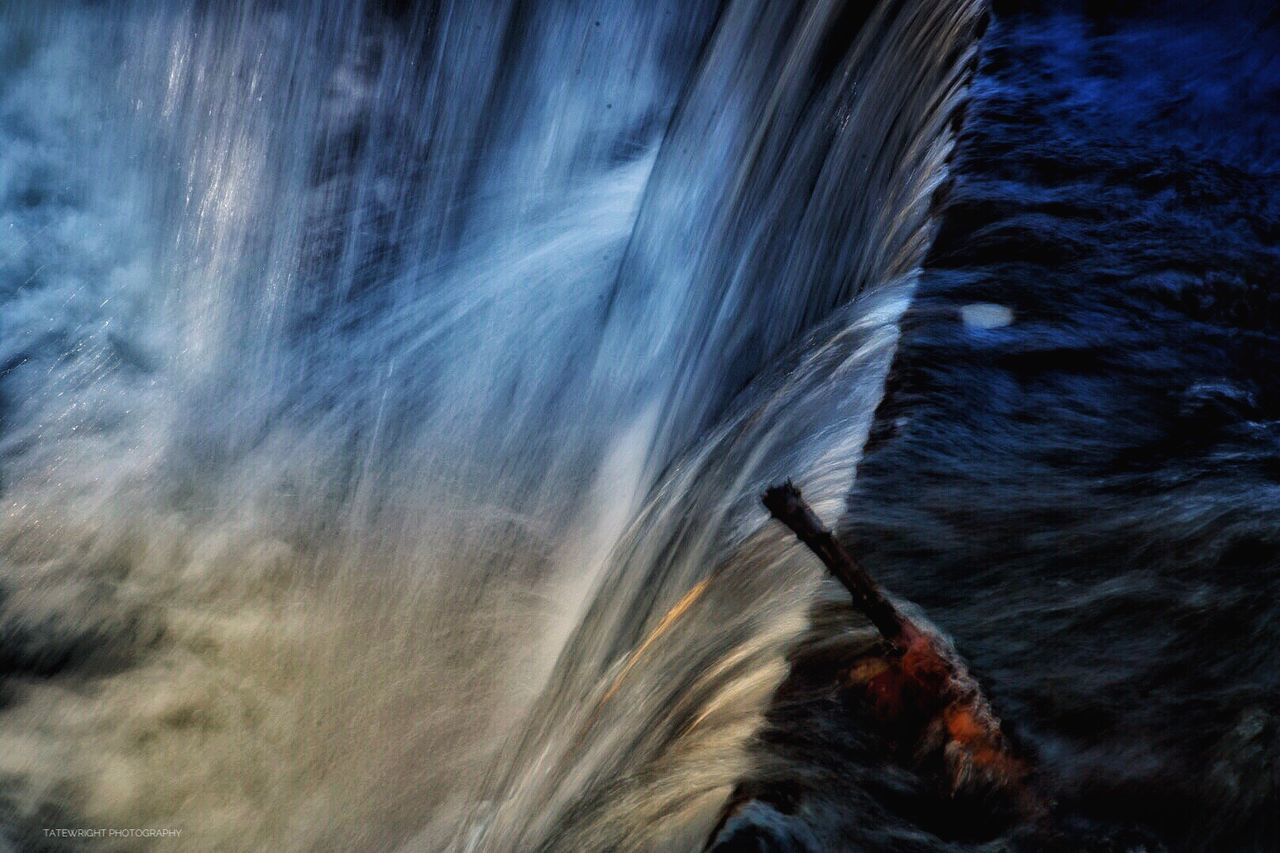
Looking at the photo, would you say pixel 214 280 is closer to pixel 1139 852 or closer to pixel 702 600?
pixel 702 600

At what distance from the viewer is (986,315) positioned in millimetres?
2492

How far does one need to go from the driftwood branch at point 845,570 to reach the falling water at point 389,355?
4.44 feet

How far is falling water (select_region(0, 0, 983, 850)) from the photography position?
4.02 meters

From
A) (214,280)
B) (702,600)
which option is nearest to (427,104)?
(214,280)

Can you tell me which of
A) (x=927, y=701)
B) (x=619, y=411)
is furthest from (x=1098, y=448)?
(x=619, y=411)

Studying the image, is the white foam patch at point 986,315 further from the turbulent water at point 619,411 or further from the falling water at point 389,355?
the falling water at point 389,355

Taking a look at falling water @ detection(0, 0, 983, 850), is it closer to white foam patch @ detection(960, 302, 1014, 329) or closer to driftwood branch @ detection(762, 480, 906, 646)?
white foam patch @ detection(960, 302, 1014, 329)

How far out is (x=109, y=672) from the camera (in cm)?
683

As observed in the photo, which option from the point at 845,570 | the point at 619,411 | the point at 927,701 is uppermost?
the point at 619,411

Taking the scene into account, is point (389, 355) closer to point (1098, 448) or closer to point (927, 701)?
point (1098, 448)

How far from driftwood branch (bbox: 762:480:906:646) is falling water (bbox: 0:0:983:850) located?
1.35 metres

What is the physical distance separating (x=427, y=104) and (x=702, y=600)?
237 inches

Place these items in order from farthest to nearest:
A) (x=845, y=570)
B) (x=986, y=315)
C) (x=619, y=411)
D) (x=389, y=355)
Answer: (x=389, y=355)
(x=619, y=411)
(x=986, y=315)
(x=845, y=570)

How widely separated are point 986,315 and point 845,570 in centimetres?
107
